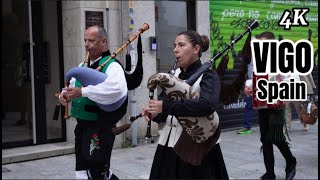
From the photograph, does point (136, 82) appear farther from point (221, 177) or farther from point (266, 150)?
point (266, 150)

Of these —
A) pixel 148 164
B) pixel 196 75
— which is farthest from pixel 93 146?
pixel 148 164

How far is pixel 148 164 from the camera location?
7.27m

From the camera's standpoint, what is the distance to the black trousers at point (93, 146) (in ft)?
14.1

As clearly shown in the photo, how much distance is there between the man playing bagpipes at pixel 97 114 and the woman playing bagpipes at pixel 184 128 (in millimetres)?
643

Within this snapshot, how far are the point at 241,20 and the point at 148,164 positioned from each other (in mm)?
5384

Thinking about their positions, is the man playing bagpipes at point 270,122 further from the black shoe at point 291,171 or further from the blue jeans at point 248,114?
the blue jeans at point 248,114

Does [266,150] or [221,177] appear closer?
[221,177]

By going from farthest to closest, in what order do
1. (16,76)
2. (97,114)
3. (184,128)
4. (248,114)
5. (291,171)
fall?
1. (16,76)
2. (248,114)
3. (291,171)
4. (97,114)
5. (184,128)

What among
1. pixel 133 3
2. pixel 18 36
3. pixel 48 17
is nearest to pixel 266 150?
pixel 133 3

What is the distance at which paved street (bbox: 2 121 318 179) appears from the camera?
21.7ft

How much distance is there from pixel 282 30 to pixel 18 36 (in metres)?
6.85

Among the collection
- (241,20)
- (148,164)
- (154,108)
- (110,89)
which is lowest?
(148,164)

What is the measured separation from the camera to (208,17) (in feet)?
33.8

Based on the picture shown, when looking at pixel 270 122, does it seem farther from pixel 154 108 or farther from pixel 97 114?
pixel 154 108
